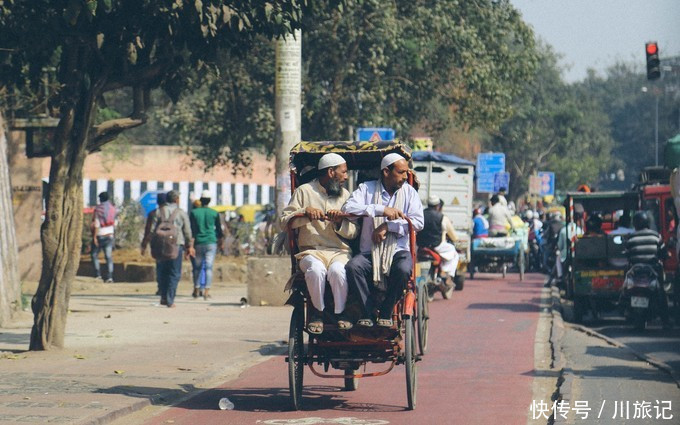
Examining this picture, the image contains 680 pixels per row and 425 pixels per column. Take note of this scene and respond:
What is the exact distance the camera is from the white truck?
105ft

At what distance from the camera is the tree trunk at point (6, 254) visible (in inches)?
651

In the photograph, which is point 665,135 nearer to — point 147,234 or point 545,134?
point 545,134

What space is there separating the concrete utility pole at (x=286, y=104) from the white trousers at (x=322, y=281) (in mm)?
9778

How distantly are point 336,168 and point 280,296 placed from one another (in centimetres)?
1035

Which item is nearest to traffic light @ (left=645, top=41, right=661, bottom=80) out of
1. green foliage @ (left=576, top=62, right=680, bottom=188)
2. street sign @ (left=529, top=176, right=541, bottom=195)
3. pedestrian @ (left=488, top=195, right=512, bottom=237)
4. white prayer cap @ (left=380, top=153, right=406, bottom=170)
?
pedestrian @ (left=488, top=195, right=512, bottom=237)

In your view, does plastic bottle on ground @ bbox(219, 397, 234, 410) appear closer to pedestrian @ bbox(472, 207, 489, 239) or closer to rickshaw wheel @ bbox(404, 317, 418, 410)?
rickshaw wheel @ bbox(404, 317, 418, 410)

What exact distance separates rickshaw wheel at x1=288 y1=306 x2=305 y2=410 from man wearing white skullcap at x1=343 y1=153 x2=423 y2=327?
506mm

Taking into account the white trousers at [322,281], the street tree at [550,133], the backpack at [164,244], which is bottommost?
the white trousers at [322,281]

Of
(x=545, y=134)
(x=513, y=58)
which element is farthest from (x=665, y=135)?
(x=513, y=58)

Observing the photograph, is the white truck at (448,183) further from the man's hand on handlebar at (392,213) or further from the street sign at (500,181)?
the man's hand on handlebar at (392,213)

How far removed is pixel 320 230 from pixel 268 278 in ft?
34.2

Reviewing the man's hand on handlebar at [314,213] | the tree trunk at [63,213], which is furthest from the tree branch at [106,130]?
the man's hand on handlebar at [314,213]

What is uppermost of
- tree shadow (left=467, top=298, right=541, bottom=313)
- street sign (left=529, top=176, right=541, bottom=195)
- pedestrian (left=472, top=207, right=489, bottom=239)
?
street sign (left=529, top=176, right=541, bottom=195)

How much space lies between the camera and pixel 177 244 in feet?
66.3
